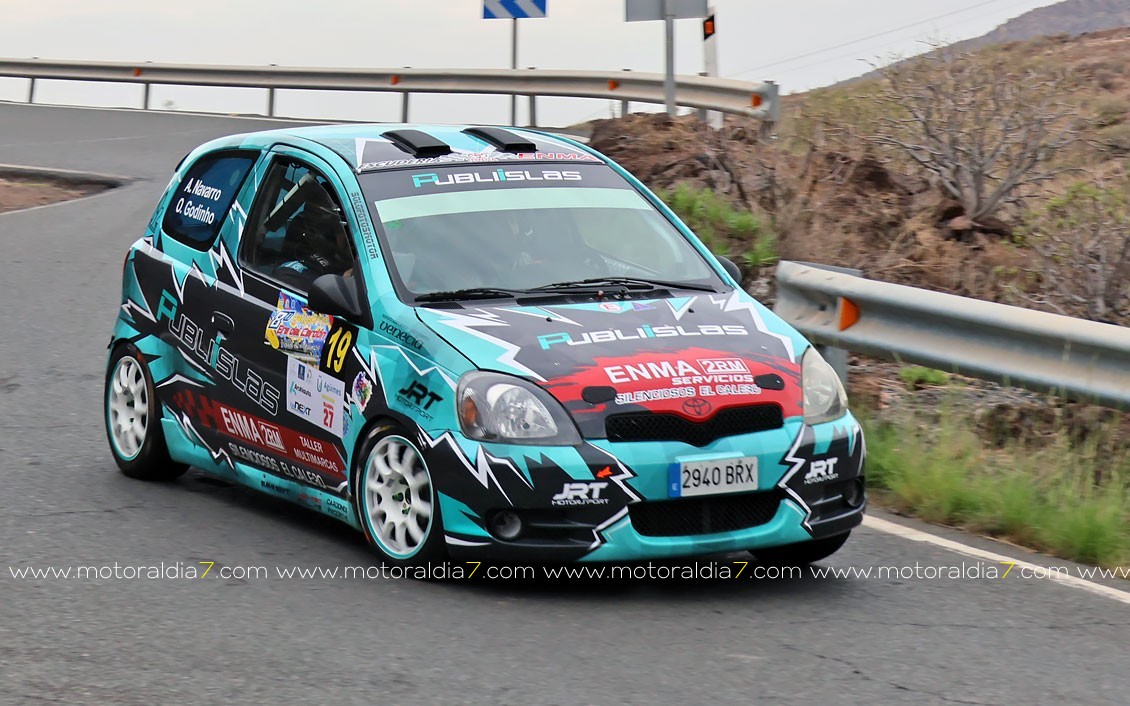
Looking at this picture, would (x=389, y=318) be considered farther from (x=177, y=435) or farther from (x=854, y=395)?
(x=854, y=395)

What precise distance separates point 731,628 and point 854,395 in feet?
12.3

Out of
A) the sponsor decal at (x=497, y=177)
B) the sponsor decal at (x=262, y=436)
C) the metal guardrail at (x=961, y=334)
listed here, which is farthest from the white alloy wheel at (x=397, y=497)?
the metal guardrail at (x=961, y=334)

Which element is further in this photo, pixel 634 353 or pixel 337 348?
pixel 337 348

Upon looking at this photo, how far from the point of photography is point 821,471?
6.05 m

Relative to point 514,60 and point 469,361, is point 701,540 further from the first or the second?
point 514,60

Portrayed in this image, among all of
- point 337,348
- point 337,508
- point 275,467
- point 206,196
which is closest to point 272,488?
point 275,467

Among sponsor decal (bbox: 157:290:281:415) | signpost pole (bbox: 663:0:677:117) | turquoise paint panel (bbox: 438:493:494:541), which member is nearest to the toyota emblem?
turquoise paint panel (bbox: 438:493:494:541)

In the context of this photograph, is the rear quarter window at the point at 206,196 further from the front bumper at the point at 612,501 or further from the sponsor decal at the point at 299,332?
the front bumper at the point at 612,501

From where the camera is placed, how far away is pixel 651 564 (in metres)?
6.48

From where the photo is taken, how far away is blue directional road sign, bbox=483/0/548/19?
A: 77.0ft

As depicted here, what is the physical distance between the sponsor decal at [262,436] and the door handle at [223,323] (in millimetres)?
323

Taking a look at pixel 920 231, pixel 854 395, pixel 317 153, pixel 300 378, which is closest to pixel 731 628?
pixel 300 378

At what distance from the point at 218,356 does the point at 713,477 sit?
2.54 meters

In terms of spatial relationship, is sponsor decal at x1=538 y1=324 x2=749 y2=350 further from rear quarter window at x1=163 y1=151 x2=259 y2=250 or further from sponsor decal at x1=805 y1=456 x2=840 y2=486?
rear quarter window at x1=163 y1=151 x2=259 y2=250
